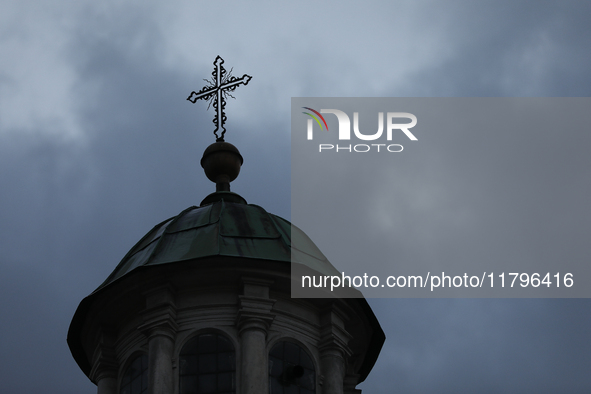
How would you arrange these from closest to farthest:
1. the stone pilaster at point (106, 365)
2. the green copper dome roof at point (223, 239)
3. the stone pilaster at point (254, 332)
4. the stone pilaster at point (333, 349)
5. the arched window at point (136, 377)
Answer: the stone pilaster at point (254, 332)
the arched window at point (136, 377)
the stone pilaster at point (333, 349)
the green copper dome roof at point (223, 239)
the stone pilaster at point (106, 365)

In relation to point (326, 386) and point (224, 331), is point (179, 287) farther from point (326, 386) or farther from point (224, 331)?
point (326, 386)

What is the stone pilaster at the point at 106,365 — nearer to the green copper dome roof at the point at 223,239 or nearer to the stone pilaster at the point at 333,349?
the green copper dome roof at the point at 223,239

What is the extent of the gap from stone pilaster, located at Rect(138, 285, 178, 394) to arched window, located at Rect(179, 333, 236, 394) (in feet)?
1.17

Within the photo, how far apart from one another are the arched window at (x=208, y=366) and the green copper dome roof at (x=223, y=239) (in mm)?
1936

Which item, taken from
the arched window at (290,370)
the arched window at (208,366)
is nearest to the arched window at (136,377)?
the arched window at (208,366)

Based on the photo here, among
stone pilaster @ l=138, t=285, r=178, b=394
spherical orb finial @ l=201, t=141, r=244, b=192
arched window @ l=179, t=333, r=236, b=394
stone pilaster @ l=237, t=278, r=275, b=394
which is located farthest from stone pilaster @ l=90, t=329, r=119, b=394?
spherical orb finial @ l=201, t=141, r=244, b=192

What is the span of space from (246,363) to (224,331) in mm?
1108

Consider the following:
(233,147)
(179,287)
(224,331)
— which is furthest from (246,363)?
(233,147)

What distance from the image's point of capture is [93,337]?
23547 mm

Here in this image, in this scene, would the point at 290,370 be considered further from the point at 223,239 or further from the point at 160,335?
the point at 223,239

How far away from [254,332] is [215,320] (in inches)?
38.7

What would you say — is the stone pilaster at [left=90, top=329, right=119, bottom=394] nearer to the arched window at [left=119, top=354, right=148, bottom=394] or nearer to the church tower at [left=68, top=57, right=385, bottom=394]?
the church tower at [left=68, top=57, right=385, bottom=394]

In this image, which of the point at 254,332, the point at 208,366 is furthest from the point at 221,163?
the point at 208,366

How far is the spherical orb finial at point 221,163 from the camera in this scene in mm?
27234
